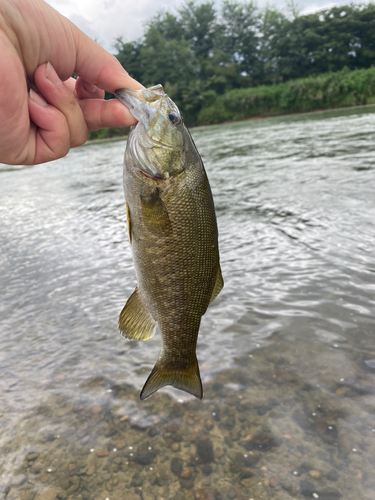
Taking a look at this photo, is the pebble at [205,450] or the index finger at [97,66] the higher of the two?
the index finger at [97,66]

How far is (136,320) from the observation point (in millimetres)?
2506

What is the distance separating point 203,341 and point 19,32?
3114 millimetres

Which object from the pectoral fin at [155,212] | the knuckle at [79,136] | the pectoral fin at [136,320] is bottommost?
the pectoral fin at [136,320]

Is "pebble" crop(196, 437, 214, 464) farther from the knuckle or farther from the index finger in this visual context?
the index finger

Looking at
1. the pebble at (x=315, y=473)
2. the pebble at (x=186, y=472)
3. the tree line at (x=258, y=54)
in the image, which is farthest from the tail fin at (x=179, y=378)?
the tree line at (x=258, y=54)

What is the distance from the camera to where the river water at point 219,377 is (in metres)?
2.69

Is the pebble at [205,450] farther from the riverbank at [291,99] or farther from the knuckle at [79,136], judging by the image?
the riverbank at [291,99]

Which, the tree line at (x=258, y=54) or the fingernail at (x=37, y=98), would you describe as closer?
the fingernail at (x=37, y=98)

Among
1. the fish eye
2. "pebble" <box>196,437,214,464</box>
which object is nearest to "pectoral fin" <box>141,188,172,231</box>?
the fish eye

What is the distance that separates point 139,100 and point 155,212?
0.62 m

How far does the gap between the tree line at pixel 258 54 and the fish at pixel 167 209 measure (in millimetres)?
60941

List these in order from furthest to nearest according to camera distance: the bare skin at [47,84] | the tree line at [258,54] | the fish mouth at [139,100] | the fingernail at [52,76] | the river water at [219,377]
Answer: the tree line at [258,54] → the river water at [219,377] → the fish mouth at [139,100] → the fingernail at [52,76] → the bare skin at [47,84]

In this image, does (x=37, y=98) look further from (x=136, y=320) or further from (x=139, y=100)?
(x=136, y=320)

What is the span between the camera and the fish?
2164 millimetres
